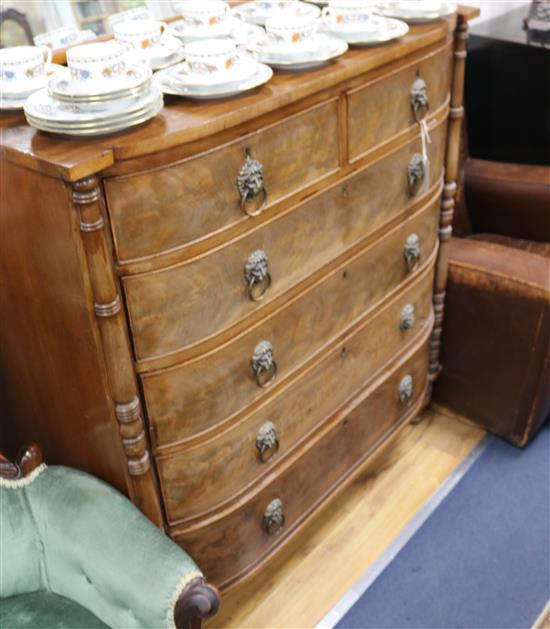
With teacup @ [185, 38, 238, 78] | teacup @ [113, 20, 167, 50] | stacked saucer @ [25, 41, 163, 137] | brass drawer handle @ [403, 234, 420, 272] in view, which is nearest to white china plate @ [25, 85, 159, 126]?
stacked saucer @ [25, 41, 163, 137]

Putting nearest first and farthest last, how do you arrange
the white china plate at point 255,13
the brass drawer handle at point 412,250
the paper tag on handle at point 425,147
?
the white china plate at point 255,13
the paper tag on handle at point 425,147
the brass drawer handle at point 412,250

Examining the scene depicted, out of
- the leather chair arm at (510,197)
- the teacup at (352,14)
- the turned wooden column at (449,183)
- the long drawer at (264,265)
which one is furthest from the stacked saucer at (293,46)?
the leather chair arm at (510,197)

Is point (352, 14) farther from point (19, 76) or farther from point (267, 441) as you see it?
point (267, 441)

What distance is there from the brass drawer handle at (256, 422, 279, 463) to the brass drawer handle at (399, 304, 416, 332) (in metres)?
0.49

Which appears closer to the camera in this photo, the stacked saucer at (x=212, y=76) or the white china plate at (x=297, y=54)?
the stacked saucer at (x=212, y=76)

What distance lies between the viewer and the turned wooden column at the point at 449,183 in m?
1.73

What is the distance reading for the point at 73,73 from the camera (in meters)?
1.12

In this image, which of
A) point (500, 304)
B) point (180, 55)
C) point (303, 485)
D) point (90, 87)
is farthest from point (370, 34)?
point (303, 485)

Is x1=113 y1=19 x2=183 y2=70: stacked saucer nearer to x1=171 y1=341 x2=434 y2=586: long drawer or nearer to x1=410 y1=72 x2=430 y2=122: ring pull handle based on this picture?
x1=410 y1=72 x2=430 y2=122: ring pull handle

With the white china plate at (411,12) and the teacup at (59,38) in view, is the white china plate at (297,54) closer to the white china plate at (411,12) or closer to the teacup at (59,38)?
the white china plate at (411,12)

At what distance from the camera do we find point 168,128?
1133 mm

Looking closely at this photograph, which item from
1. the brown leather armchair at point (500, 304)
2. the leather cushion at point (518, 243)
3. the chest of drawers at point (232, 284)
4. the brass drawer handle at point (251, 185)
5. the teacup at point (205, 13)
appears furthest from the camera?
the leather cushion at point (518, 243)

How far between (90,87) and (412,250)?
915 millimetres

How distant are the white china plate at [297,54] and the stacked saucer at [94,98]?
0.29 metres
